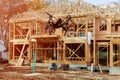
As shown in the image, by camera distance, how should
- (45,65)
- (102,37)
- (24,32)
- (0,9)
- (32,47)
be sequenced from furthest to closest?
(0,9), (24,32), (32,47), (45,65), (102,37)

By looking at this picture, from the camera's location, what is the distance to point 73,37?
36.6 meters

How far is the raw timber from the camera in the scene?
1387 inches

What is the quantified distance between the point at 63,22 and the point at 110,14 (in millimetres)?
5734

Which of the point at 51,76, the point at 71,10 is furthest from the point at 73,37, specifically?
the point at 51,76

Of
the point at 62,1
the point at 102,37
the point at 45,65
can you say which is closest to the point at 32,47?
the point at 45,65

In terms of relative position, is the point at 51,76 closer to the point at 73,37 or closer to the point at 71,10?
the point at 73,37

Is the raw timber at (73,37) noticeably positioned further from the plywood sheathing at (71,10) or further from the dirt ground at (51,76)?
the dirt ground at (51,76)

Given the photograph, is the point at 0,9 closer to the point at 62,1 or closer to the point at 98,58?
the point at 62,1

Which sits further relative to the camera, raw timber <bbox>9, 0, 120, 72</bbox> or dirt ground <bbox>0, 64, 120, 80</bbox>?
raw timber <bbox>9, 0, 120, 72</bbox>

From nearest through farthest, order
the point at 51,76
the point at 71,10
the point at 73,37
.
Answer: the point at 51,76, the point at 73,37, the point at 71,10

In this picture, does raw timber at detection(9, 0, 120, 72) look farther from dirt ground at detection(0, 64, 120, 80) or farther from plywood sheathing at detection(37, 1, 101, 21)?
dirt ground at detection(0, 64, 120, 80)

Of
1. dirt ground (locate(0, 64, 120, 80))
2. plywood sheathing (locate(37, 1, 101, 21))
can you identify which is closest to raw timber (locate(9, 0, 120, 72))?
plywood sheathing (locate(37, 1, 101, 21))

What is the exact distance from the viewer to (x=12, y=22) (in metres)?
42.5

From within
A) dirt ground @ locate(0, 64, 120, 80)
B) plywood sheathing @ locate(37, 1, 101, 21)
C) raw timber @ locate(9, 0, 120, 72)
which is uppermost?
plywood sheathing @ locate(37, 1, 101, 21)
